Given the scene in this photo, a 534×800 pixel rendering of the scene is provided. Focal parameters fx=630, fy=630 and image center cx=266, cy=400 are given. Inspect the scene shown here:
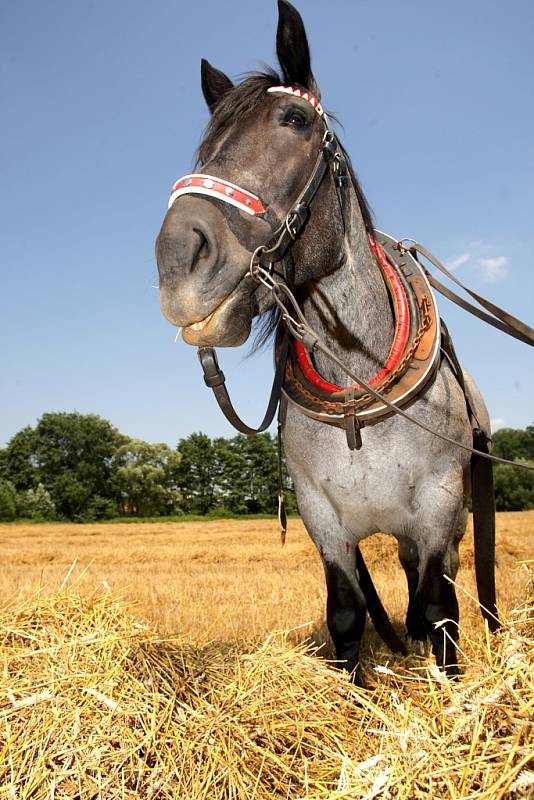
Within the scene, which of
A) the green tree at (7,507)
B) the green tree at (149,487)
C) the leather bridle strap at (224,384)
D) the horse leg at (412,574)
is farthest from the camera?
the green tree at (149,487)

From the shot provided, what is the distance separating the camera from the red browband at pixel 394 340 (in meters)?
3.21

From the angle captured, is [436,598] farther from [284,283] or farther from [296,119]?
[296,119]

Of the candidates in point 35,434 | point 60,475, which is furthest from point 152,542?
point 35,434

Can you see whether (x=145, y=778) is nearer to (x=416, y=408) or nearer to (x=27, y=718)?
(x=27, y=718)

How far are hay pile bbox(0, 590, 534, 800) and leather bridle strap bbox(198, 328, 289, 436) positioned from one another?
3.91 feet

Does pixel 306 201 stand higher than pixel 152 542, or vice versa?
pixel 306 201

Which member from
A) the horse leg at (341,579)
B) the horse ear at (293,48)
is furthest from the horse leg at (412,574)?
the horse ear at (293,48)

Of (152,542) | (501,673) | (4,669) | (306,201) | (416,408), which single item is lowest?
(152,542)

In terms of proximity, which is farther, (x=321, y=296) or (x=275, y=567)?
(x=275, y=567)

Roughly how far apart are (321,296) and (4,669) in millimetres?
2347

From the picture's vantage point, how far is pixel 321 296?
3234mm

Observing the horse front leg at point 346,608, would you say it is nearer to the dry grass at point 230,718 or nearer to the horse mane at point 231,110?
the dry grass at point 230,718

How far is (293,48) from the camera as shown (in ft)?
9.70

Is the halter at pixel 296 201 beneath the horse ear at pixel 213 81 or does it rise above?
beneath
